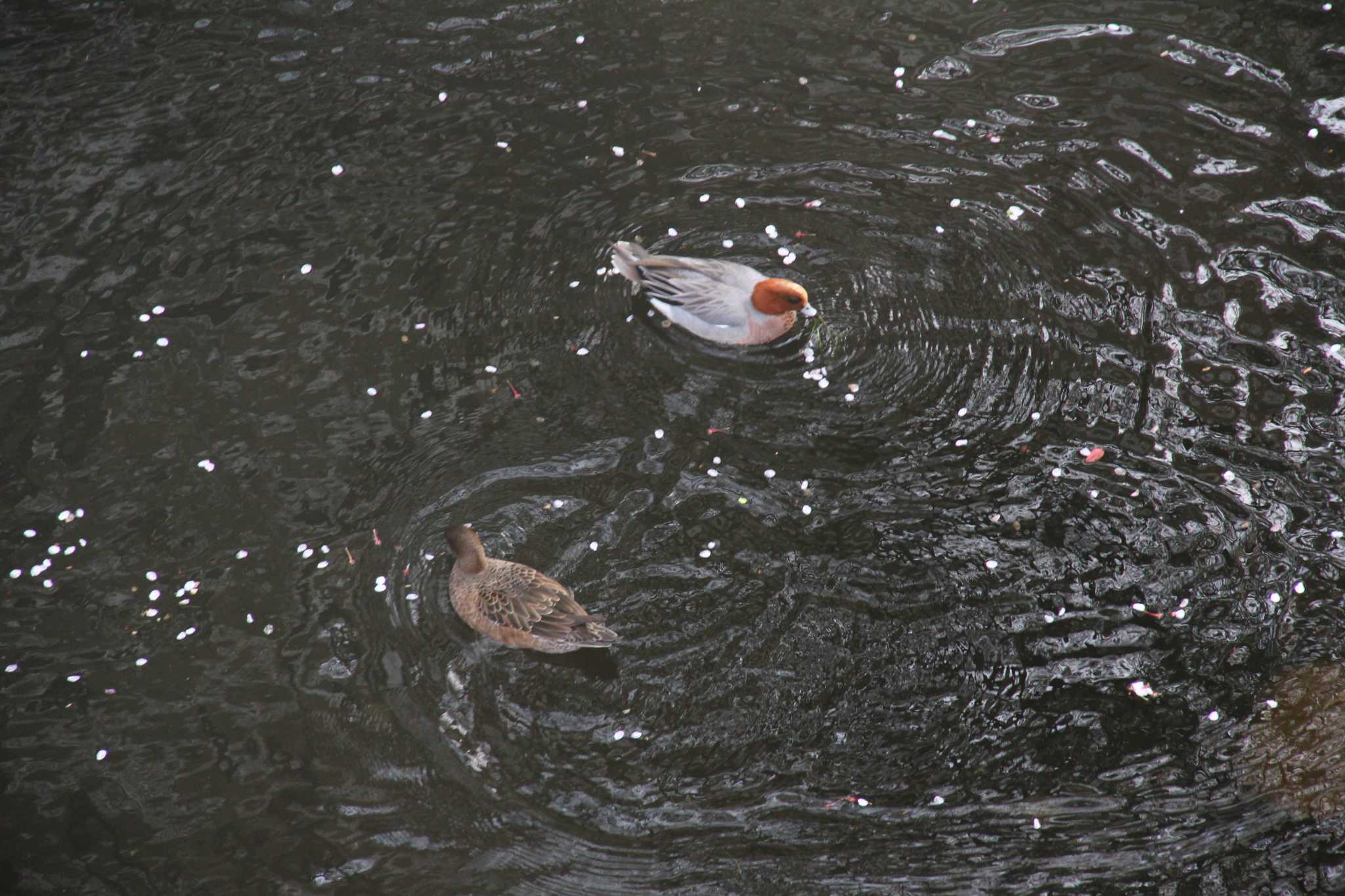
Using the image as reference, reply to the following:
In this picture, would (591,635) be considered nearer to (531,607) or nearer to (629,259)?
(531,607)

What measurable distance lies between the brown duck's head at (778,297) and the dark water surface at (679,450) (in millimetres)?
274

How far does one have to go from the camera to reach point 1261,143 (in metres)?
6.77

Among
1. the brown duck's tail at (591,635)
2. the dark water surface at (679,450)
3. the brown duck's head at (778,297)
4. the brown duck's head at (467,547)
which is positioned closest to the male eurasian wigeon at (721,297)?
the brown duck's head at (778,297)

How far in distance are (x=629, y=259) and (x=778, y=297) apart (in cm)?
102

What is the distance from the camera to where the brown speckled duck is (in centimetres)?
482

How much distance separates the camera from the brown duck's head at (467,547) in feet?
16.7

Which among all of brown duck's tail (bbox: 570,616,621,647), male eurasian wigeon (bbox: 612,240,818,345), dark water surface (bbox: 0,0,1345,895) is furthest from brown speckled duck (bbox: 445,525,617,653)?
male eurasian wigeon (bbox: 612,240,818,345)

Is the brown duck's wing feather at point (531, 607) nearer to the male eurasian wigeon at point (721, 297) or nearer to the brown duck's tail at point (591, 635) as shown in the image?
the brown duck's tail at point (591, 635)

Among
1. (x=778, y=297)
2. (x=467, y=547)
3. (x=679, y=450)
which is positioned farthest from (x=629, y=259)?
(x=467, y=547)

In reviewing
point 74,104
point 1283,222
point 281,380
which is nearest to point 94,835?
point 281,380

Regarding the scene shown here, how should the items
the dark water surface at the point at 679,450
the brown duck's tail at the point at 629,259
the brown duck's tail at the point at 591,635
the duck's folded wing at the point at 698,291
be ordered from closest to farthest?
1. the dark water surface at the point at 679,450
2. the brown duck's tail at the point at 591,635
3. the duck's folded wing at the point at 698,291
4. the brown duck's tail at the point at 629,259

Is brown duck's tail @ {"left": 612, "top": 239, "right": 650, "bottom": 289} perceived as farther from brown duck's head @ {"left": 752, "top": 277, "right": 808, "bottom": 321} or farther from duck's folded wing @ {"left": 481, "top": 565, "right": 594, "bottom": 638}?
duck's folded wing @ {"left": 481, "top": 565, "right": 594, "bottom": 638}

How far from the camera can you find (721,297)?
20.0 feet

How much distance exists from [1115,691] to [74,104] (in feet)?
26.9
